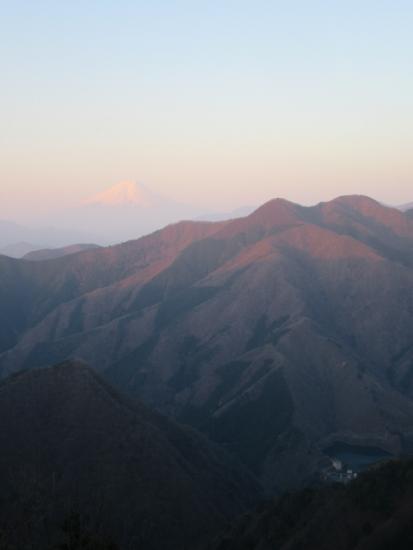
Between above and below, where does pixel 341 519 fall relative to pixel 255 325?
above

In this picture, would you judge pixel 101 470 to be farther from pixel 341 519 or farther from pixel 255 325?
pixel 255 325

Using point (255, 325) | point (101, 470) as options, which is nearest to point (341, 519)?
point (101, 470)

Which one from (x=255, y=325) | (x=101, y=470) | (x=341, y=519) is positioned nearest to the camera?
(x=341, y=519)

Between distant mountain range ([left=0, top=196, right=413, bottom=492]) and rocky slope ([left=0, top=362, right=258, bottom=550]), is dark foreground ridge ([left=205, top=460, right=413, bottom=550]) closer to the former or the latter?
rocky slope ([left=0, top=362, right=258, bottom=550])

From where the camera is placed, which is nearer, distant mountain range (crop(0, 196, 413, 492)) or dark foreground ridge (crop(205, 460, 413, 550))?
dark foreground ridge (crop(205, 460, 413, 550))

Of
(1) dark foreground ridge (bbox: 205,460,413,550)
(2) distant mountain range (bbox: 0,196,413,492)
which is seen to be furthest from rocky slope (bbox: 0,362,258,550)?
(2) distant mountain range (bbox: 0,196,413,492)

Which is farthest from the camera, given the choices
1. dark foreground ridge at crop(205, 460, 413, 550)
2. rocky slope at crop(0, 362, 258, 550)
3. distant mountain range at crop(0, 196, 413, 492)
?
distant mountain range at crop(0, 196, 413, 492)
